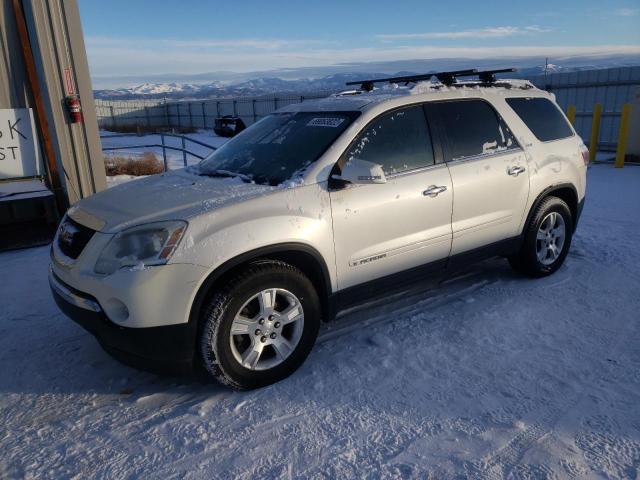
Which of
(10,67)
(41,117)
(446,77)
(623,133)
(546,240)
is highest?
(10,67)

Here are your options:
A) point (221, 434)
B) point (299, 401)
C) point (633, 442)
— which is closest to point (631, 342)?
point (633, 442)

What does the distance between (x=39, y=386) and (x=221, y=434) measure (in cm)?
135

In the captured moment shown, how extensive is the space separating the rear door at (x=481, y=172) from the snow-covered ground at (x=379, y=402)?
63cm

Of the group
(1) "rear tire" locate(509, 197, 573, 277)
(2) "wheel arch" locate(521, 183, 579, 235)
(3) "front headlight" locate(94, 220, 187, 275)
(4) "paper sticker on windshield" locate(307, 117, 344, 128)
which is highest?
(4) "paper sticker on windshield" locate(307, 117, 344, 128)

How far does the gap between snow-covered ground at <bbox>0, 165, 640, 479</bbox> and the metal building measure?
8.81 feet

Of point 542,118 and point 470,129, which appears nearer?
point 470,129

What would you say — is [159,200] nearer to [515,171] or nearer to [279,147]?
[279,147]

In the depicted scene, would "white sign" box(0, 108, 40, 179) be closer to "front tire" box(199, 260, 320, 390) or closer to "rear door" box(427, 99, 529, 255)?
"front tire" box(199, 260, 320, 390)

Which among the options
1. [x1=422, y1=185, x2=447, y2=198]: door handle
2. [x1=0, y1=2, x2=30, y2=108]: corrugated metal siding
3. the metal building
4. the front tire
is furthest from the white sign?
[x1=422, y1=185, x2=447, y2=198]: door handle

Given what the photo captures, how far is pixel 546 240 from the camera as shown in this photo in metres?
4.78

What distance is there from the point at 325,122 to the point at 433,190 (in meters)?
0.93

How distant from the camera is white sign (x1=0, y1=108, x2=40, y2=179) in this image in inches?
253

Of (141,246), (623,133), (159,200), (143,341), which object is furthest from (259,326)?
(623,133)

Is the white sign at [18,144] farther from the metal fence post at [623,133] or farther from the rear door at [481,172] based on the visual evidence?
the metal fence post at [623,133]
